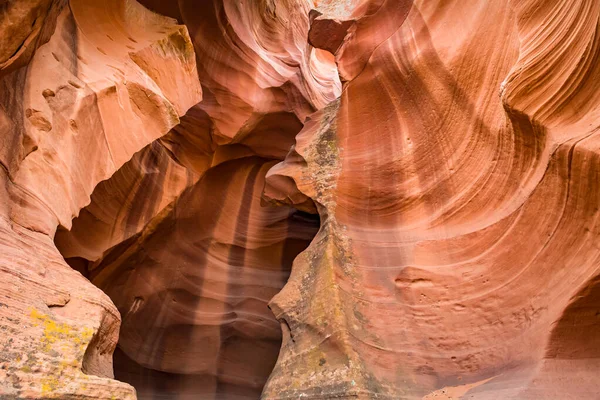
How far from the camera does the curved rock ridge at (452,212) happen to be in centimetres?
474

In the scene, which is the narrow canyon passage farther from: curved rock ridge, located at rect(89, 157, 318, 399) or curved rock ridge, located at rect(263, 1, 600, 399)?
curved rock ridge, located at rect(263, 1, 600, 399)

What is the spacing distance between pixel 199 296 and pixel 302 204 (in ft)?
9.70

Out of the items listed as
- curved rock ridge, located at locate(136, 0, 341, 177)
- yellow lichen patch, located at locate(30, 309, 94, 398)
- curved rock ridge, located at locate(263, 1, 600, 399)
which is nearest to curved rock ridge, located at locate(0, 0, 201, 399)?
yellow lichen patch, located at locate(30, 309, 94, 398)

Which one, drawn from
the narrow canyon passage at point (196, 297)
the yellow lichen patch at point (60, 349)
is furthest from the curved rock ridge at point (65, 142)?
the narrow canyon passage at point (196, 297)

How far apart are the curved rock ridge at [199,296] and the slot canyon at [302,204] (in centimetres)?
4

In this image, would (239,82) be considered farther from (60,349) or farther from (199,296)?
(60,349)

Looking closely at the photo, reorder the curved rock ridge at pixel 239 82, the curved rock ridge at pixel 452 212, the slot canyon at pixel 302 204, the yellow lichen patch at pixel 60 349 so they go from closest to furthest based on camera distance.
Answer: the yellow lichen patch at pixel 60 349 < the slot canyon at pixel 302 204 < the curved rock ridge at pixel 452 212 < the curved rock ridge at pixel 239 82

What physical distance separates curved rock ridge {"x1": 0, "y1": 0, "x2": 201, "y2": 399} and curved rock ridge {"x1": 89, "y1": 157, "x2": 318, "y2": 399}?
2.32 meters

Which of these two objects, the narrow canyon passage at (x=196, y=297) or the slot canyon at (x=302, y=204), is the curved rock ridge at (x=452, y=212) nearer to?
the slot canyon at (x=302, y=204)

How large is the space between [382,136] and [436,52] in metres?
1.28

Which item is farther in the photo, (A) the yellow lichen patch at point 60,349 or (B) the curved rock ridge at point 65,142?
(B) the curved rock ridge at point 65,142

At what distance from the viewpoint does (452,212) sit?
6332 millimetres

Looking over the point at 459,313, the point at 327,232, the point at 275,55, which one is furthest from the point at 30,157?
the point at 275,55


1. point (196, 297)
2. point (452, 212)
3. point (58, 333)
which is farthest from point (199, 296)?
point (58, 333)
